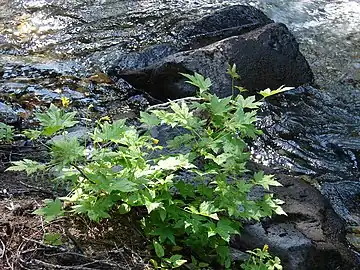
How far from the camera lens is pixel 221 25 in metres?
7.16

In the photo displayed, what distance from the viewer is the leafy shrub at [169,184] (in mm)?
2580

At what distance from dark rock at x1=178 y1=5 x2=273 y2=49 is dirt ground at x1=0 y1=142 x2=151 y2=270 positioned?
14.1ft

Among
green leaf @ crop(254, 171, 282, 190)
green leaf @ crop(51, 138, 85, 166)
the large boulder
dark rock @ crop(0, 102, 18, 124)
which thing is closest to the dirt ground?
green leaf @ crop(51, 138, 85, 166)

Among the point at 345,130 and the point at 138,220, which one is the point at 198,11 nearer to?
the point at 345,130

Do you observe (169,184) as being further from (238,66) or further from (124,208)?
(238,66)

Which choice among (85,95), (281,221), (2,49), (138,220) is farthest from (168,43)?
(138,220)

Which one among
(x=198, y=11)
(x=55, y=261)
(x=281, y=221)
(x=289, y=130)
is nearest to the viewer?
(x=55, y=261)

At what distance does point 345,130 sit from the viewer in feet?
18.1

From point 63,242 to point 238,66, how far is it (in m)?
3.75

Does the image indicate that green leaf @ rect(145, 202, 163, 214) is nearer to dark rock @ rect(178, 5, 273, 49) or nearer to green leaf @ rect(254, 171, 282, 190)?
green leaf @ rect(254, 171, 282, 190)

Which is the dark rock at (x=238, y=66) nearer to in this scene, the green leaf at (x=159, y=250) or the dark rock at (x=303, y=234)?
the dark rock at (x=303, y=234)

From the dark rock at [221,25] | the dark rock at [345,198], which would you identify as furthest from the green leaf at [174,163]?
the dark rock at [221,25]

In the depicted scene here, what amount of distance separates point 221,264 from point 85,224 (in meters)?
0.77

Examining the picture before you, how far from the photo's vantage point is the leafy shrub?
258 centimetres
